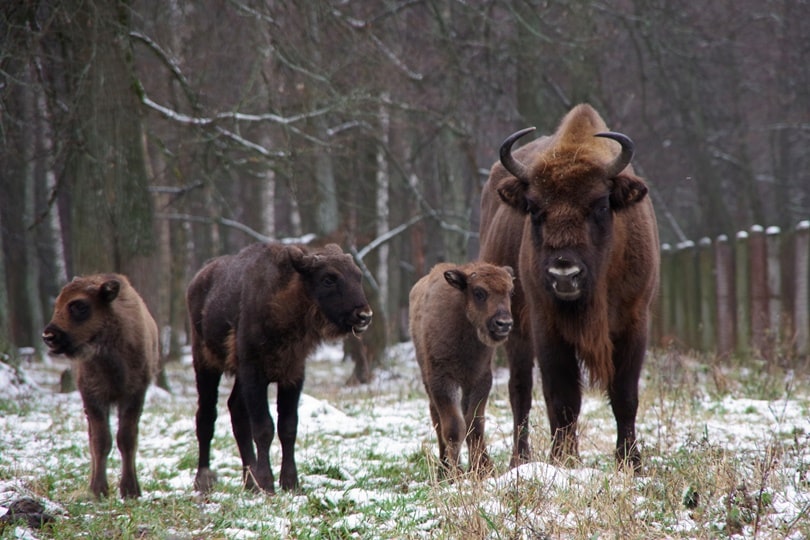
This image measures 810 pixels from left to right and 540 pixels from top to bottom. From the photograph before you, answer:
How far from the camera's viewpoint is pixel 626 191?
265 inches

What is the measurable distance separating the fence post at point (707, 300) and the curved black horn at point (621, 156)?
11.5 m

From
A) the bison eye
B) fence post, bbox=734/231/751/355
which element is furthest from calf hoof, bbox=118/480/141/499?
fence post, bbox=734/231/751/355

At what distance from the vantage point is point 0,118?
11.0 m

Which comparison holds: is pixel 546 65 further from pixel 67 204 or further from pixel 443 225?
pixel 67 204

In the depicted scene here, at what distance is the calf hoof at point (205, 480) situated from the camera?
7.49 m

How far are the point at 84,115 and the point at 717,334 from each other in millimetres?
11308

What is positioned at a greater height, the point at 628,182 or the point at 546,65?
the point at 546,65

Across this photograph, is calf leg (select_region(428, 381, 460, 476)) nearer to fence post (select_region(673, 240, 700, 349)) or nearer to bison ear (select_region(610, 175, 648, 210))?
bison ear (select_region(610, 175, 648, 210))

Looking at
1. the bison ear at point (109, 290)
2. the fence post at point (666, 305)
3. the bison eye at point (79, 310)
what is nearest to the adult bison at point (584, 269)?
the bison ear at point (109, 290)

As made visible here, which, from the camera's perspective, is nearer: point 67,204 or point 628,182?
point 628,182

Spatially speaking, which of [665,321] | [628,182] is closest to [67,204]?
[665,321]

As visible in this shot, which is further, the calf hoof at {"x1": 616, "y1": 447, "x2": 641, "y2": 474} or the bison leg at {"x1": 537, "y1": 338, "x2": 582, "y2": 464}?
the bison leg at {"x1": 537, "y1": 338, "x2": 582, "y2": 464}

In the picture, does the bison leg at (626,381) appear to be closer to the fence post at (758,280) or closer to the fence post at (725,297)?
the fence post at (758,280)

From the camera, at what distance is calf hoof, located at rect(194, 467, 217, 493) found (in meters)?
7.49
